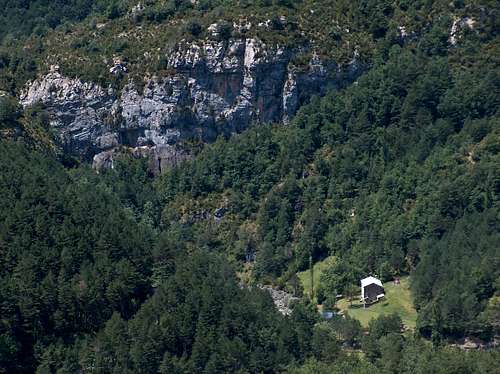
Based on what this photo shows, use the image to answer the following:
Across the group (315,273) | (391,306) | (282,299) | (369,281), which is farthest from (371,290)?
(315,273)

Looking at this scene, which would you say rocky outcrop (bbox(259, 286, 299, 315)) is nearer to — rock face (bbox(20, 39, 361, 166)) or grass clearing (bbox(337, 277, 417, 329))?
grass clearing (bbox(337, 277, 417, 329))

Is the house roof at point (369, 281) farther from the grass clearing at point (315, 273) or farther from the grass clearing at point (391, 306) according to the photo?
the grass clearing at point (315, 273)

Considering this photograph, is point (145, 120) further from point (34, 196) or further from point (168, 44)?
point (34, 196)

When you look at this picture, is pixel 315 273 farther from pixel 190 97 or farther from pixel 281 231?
pixel 190 97

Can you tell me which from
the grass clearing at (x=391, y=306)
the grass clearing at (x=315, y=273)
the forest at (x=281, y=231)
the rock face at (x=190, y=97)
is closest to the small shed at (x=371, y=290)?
the grass clearing at (x=391, y=306)

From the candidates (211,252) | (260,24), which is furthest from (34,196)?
(260,24)
